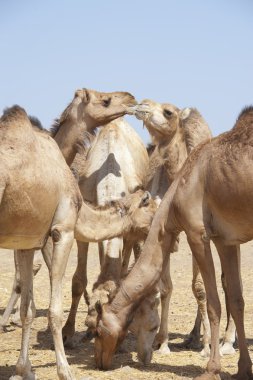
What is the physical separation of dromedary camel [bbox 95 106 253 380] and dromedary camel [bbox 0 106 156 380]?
2.03 feet

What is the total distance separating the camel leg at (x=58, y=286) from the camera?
24.7 ft

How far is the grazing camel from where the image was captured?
10039 mm

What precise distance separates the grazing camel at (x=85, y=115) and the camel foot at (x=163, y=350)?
172cm

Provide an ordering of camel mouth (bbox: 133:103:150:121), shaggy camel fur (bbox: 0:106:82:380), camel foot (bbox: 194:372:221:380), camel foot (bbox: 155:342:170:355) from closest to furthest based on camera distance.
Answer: shaggy camel fur (bbox: 0:106:82:380), camel foot (bbox: 194:372:221:380), camel foot (bbox: 155:342:170:355), camel mouth (bbox: 133:103:150:121)

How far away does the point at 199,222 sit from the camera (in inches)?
305

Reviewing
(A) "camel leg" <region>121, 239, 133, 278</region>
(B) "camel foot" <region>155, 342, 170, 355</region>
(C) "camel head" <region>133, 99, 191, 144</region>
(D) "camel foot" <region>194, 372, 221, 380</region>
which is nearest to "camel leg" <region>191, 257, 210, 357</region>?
(B) "camel foot" <region>155, 342, 170, 355</region>

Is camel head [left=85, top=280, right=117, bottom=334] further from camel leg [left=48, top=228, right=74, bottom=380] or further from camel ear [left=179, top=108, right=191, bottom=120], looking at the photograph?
camel ear [left=179, top=108, right=191, bottom=120]

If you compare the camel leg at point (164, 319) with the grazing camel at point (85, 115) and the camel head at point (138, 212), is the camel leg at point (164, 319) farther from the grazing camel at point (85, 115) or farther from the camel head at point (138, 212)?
the grazing camel at point (85, 115)

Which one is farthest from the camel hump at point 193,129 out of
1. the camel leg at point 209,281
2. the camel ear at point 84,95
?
the camel leg at point 209,281

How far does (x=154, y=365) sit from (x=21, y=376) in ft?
5.02

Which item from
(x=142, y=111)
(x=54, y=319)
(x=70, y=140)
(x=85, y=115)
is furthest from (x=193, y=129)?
(x=54, y=319)

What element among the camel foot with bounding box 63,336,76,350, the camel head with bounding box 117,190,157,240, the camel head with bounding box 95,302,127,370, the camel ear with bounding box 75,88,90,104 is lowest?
the camel foot with bounding box 63,336,76,350

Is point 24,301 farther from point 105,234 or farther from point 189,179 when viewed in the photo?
point 189,179

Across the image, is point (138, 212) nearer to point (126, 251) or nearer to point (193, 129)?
point (126, 251)
